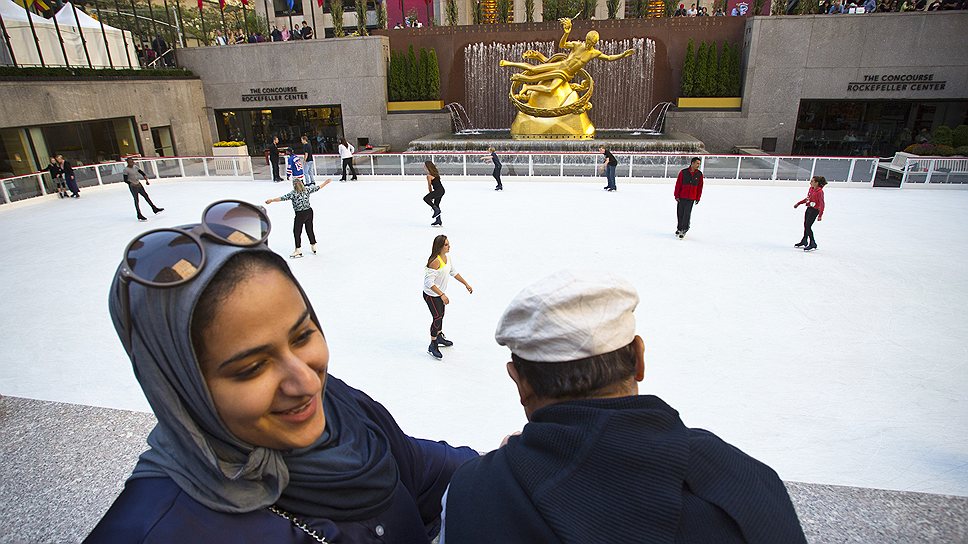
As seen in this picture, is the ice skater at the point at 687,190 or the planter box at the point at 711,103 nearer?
the ice skater at the point at 687,190

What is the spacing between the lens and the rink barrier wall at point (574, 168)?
1264 cm

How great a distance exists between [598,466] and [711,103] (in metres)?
22.3

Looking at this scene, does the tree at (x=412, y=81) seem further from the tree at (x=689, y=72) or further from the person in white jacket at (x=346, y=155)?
the tree at (x=689, y=72)

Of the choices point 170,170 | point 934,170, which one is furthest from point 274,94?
point 934,170

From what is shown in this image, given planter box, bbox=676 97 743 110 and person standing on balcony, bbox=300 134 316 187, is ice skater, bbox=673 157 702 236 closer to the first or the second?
person standing on balcony, bbox=300 134 316 187

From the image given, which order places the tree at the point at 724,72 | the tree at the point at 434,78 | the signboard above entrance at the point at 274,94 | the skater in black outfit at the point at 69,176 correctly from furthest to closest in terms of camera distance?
the signboard above entrance at the point at 274,94 < the tree at the point at 434,78 < the tree at the point at 724,72 < the skater in black outfit at the point at 69,176

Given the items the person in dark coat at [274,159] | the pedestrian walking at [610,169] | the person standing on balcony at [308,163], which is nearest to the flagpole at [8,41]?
the person in dark coat at [274,159]

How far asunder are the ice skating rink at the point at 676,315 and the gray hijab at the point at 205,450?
63 mm

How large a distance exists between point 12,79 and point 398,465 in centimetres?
2052

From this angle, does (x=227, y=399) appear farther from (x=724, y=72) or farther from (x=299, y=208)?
(x=724, y=72)

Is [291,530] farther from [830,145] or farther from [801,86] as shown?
[830,145]

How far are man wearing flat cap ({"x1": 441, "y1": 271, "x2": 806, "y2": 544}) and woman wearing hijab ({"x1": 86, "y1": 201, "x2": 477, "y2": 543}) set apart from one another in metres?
0.29

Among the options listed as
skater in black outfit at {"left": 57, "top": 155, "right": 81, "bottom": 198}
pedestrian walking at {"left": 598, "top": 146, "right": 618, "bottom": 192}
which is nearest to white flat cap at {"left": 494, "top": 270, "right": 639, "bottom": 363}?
pedestrian walking at {"left": 598, "top": 146, "right": 618, "bottom": 192}

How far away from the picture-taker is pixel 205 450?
0.90m
